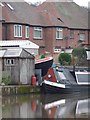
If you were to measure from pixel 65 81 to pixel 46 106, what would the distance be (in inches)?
251

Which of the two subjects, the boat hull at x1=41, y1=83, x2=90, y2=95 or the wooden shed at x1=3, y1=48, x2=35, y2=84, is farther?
the wooden shed at x1=3, y1=48, x2=35, y2=84

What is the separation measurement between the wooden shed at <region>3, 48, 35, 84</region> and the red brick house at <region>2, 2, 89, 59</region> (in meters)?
11.4

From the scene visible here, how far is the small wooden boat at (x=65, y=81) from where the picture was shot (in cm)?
2808

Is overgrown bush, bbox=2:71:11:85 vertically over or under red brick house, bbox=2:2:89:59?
under

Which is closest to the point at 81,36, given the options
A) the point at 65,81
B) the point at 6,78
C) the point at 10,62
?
the point at 65,81

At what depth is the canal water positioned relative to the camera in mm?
19953

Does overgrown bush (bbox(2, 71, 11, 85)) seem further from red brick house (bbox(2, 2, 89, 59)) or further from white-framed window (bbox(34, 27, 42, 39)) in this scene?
white-framed window (bbox(34, 27, 42, 39))

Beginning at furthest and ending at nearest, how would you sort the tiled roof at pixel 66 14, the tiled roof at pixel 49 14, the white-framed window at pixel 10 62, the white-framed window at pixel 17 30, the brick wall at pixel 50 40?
the tiled roof at pixel 66 14 → the brick wall at pixel 50 40 → the tiled roof at pixel 49 14 → the white-framed window at pixel 17 30 → the white-framed window at pixel 10 62

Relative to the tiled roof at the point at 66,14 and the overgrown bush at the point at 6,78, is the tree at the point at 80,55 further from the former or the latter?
the overgrown bush at the point at 6,78

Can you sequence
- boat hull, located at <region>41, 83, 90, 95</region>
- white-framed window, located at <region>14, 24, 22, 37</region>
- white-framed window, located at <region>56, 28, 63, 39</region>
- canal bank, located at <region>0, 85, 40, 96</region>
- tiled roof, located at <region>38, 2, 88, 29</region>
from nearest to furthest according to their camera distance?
canal bank, located at <region>0, 85, 40, 96</region>
boat hull, located at <region>41, 83, 90, 95</region>
white-framed window, located at <region>14, 24, 22, 37</region>
white-framed window, located at <region>56, 28, 63, 39</region>
tiled roof, located at <region>38, 2, 88, 29</region>

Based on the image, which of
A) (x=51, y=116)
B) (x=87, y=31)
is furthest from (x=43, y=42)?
(x=51, y=116)

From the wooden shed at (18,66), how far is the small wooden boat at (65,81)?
1.27 metres

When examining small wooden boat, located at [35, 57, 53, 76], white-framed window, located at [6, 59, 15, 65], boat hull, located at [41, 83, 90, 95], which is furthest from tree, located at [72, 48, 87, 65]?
white-framed window, located at [6, 59, 15, 65]

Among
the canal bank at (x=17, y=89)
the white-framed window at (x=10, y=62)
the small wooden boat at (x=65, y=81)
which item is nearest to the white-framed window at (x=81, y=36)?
the small wooden boat at (x=65, y=81)
